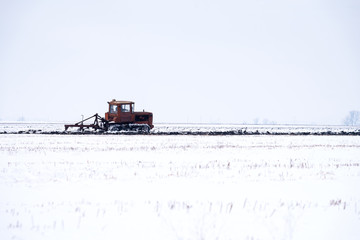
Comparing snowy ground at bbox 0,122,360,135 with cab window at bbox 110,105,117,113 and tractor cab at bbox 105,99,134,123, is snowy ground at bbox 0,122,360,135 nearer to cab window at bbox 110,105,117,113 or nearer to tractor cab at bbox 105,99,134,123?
tractor cab at bbox 105,99,134,123

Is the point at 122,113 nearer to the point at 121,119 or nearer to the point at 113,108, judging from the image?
the point at 121,119

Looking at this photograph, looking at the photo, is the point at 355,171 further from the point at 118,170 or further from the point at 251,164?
the point at 118,170

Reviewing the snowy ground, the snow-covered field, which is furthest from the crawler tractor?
the snow-covered field

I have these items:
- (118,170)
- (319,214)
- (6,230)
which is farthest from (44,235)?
(118,170)

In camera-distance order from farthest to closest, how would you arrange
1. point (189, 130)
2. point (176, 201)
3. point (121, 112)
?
point (189, 130)
point (121, 112)
point (176, 201)

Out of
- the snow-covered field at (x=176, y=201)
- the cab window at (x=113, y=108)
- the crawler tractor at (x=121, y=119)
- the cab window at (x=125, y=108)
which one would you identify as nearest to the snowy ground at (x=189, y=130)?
the crawler tractor at (x=121, y=119)

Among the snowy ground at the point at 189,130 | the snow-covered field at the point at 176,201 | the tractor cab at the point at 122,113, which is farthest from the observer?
the snowy ground at the point at 189,130

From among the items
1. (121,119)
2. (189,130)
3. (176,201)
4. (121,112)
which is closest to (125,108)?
(121,112)

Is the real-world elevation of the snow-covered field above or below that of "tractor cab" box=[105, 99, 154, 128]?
below

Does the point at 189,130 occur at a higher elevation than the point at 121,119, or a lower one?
lower

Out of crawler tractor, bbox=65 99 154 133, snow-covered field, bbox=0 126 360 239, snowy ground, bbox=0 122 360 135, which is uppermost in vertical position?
crawler tractor, bbox=65 99 154 133

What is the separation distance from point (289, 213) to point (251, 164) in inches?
230

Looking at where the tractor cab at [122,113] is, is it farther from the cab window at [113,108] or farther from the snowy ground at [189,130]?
→ the snowy ground at [189,130]

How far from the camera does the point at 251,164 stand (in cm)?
1147
